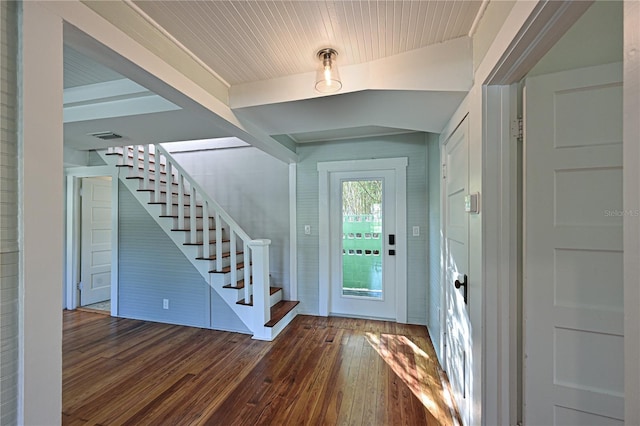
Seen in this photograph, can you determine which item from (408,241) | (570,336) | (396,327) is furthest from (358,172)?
(570,336)

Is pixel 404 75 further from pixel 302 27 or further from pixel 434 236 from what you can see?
pixel 434 236

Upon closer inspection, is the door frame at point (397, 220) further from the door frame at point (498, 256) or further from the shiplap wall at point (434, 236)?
the door frame at point (498, 256)

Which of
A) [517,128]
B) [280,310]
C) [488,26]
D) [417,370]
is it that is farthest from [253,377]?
[488,26]

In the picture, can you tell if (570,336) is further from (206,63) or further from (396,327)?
(206,63)

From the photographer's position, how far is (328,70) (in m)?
1.50

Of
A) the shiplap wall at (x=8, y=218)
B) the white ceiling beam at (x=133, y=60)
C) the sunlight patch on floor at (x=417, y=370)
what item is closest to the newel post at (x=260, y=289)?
the sunlight patch on floor at (x=417, y=370)

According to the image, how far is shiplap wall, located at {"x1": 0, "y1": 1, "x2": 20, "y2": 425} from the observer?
794 millimetres

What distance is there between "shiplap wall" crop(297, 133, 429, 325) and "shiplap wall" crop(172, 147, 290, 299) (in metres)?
0.24

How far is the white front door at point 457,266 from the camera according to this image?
151 centimetres

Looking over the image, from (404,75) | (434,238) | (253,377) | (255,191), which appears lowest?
(253,377)

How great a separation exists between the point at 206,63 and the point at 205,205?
185 cm

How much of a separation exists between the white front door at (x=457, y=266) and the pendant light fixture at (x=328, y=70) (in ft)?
2.64

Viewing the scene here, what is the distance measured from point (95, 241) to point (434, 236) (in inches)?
188

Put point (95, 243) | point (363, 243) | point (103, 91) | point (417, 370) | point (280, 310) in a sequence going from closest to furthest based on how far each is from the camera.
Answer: point (103, 91), point (417, 370), point (280, 310), point (363, 243), point (95, 243)
